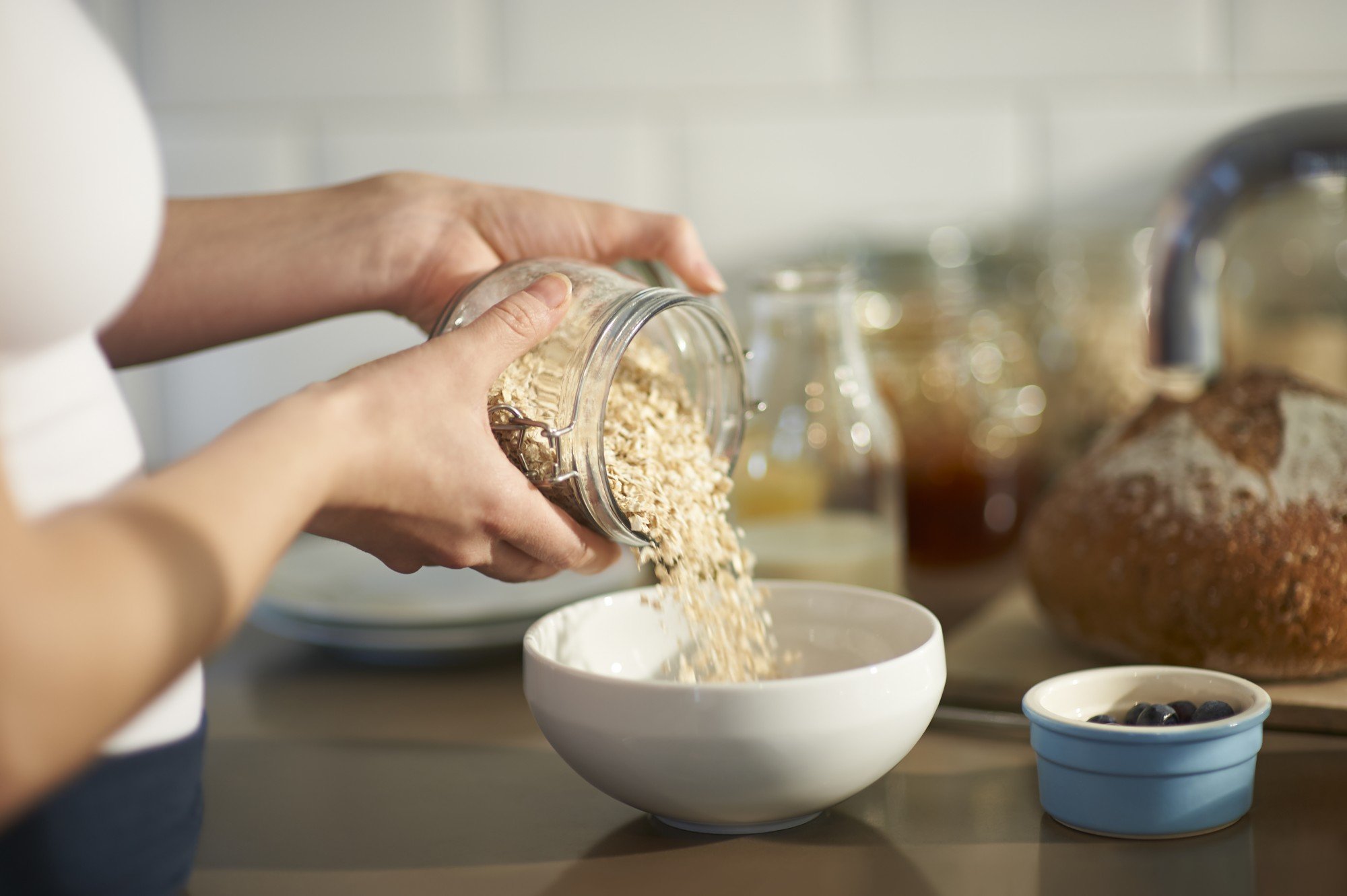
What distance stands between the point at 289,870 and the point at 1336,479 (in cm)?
61

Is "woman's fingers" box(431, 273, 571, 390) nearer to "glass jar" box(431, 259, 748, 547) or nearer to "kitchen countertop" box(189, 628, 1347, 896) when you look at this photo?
"glass jar" box(431, 259, 748, 547)

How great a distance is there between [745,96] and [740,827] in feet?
3.16

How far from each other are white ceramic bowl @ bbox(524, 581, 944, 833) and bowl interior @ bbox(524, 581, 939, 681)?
2 centimetres

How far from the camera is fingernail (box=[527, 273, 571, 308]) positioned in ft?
1.90

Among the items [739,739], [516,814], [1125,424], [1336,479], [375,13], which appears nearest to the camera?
[739,739]

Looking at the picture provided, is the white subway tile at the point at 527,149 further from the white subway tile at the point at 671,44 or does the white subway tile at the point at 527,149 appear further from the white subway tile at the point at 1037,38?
the white subway tile at the point at 1037,38

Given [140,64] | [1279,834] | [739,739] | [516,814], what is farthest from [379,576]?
[140,64]

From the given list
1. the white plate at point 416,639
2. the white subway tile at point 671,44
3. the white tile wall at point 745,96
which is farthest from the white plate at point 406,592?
the white subway tile at point 671,44

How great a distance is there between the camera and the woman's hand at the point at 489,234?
0.78 meters

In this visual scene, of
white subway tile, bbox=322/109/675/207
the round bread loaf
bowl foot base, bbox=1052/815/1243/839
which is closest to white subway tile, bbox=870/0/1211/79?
white subway tile, bbox=322/109/675/207

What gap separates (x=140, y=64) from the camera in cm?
140

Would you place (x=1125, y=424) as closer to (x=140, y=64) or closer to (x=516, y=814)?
(x=516, y=814)

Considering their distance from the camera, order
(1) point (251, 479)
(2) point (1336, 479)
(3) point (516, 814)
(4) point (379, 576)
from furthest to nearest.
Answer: (4) point (379, 576), (2) point (1336, 479), (3) point (516, 814), (1) point (251, 479)

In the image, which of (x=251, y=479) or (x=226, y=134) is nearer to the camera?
(x=251, y=479)
